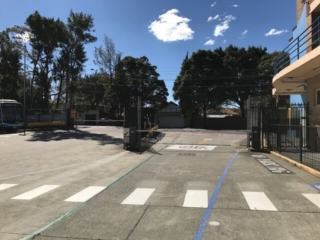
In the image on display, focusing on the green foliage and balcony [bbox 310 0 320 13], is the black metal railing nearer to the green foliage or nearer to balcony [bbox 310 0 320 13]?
balcony [bbox 310 0 320 13]

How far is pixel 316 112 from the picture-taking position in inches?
650

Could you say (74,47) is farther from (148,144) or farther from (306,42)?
(306,42)

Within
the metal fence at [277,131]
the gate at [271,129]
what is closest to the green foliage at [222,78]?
the metal fence at [277,131]

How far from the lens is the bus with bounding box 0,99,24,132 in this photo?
116 ft

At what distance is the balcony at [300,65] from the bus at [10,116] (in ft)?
92.5

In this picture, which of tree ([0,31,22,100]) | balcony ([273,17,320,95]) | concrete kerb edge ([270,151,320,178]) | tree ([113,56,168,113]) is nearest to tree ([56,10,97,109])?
tree ([0,31,22,100])

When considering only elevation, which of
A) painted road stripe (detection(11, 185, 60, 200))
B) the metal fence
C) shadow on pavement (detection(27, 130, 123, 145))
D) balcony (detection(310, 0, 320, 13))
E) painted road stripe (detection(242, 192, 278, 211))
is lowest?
painted road stripe (detection(11, 185, 60, 200))

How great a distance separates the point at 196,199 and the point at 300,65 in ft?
29.4

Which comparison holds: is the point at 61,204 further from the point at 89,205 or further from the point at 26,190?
the point at 26,190

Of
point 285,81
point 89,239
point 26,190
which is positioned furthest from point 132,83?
point 89,239

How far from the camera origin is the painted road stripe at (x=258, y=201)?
6.89 meters

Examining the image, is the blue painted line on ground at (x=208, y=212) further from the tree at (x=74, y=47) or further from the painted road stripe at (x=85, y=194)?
the tree at (x=74, y=47)

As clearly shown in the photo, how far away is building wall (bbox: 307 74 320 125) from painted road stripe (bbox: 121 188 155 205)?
1125 centimetres

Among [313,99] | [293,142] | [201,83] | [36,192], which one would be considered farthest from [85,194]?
[201,83]
